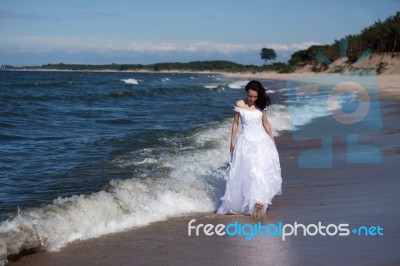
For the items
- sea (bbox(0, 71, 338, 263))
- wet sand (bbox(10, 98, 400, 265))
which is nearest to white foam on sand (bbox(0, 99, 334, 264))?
sea (bbox(0, 71, 338, 263))

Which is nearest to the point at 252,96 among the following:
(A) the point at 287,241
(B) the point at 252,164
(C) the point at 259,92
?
(C) the point at 259,92

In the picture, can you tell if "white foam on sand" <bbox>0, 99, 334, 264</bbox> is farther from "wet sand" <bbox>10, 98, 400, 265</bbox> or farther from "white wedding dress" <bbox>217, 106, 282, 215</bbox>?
"white wedding dress" <bbox>217, 106, 282, 215</bbox>

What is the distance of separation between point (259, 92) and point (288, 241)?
203cm

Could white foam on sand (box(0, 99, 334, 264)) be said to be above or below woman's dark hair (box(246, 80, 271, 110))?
below

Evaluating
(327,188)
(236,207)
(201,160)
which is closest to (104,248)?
(236,207)

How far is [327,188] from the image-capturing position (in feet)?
24.4

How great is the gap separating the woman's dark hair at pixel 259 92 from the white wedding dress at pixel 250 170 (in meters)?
0.09

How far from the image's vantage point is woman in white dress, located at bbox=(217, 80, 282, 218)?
629 cm

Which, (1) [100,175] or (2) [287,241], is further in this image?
(1) [100,175]

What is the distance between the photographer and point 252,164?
6324 mm

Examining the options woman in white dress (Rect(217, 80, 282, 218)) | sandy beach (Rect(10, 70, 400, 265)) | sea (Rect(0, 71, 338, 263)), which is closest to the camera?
sandy beach (Rect(10, 70, 400, 265))

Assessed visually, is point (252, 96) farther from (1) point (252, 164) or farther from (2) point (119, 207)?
(2) point (119, 207)

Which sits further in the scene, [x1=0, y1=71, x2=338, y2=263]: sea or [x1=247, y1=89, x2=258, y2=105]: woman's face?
[x1=247, y1=89, x2=258, y2=105]: woman's face

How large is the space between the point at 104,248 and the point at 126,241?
0.30 meters
